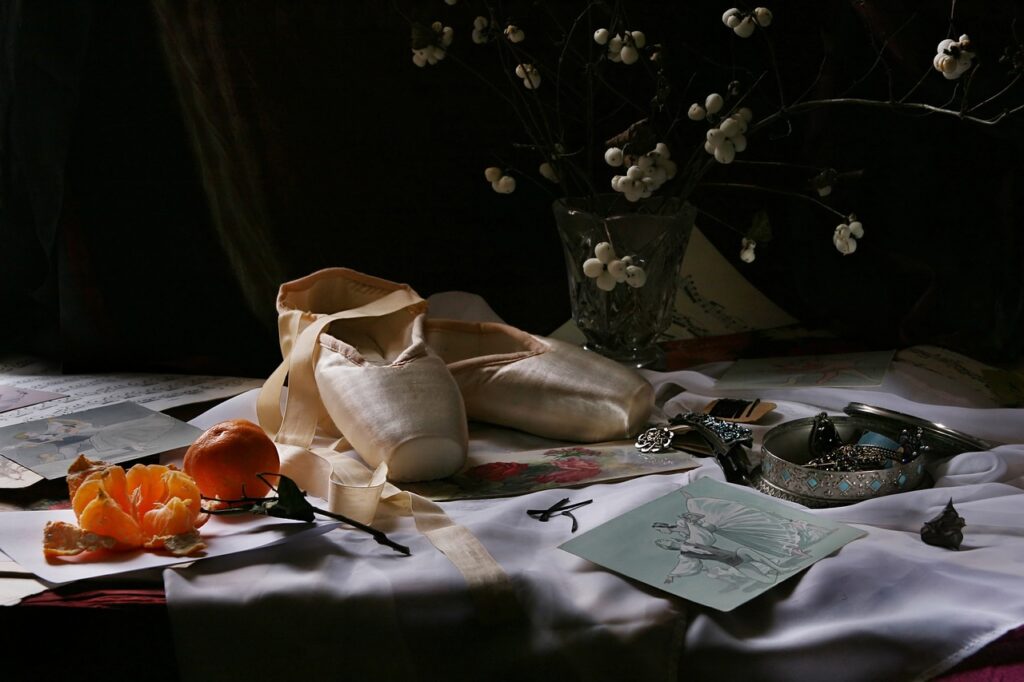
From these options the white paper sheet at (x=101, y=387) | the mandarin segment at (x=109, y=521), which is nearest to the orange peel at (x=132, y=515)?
the mandarin segment at (x=109, y=521)

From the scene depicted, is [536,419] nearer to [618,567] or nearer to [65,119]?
[618,567]

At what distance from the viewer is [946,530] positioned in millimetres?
733

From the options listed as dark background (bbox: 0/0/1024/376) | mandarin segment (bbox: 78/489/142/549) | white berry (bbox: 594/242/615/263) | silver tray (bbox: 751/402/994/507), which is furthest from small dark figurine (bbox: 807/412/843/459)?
mandarin segment (bbox: 78/489/142/549)

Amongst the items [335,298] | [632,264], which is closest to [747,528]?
[632,264]

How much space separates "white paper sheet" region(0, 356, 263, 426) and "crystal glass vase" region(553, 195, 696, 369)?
41cm

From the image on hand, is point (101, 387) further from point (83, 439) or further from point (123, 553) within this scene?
point (123, 553)

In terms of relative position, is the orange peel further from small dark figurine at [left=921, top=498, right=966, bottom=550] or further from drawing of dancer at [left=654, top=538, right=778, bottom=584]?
small dark figurine at [left=921, top=498, right=966, bottom=550]

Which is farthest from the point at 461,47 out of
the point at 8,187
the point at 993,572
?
the point at 993,572

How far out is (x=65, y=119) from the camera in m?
1.25

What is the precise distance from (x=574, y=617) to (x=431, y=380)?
12.2 inches

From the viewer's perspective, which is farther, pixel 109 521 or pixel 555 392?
pixel 555 392

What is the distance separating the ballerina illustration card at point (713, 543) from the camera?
69 centimetres

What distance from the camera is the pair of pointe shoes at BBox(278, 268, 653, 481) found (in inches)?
34.9

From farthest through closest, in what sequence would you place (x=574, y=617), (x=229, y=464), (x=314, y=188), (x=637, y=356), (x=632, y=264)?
1. (x=314, y=188)
2. (x=637, y=356)
3. (x=632, y=264)
4. (x=229, y=464)
5. (x=574, y=617)
